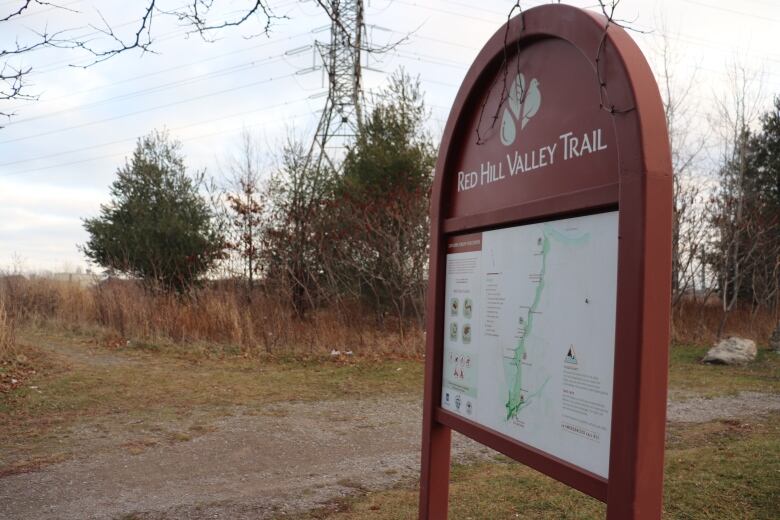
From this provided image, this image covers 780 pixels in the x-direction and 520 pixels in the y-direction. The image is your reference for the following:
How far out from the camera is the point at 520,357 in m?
2.61

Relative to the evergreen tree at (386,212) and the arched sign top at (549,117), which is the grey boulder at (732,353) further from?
the arched sign top at (549,117)

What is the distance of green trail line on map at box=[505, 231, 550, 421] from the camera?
2.49 metres

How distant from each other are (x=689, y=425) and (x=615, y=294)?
19.1 feet

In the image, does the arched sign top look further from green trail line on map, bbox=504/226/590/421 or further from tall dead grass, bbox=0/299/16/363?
tall dead grass, bbox=0/299/16/363

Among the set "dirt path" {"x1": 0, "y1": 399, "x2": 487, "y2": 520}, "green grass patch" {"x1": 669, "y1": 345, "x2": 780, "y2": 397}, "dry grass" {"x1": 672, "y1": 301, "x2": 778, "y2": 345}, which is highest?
"dry grass" {"x1": 672, "y1": 301, "x2": 778, "y2": 345}

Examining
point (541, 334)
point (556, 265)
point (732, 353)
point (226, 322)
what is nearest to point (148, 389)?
point (226, 322)

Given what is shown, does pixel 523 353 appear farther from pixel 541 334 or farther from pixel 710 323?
pixel 710 323

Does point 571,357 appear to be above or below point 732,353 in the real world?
above

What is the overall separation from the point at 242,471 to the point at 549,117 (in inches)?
158

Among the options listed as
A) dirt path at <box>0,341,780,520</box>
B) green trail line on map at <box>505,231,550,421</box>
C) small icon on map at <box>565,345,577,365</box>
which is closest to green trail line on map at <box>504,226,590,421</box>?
green trail line on map at <box>505,231,550,421</box>

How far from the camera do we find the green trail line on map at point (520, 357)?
8.17ft

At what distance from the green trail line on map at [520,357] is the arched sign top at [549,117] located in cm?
25

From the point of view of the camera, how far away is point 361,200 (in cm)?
1591

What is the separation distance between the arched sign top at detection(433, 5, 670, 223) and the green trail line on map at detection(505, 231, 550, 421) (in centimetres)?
25
